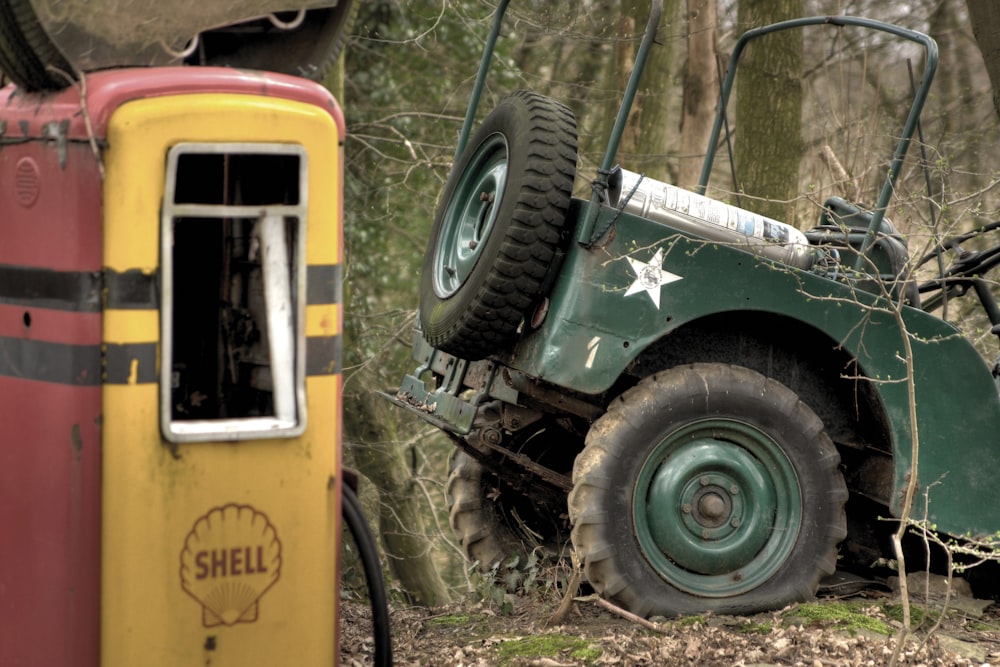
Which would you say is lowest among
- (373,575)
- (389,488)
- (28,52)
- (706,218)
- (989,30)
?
(389,488)

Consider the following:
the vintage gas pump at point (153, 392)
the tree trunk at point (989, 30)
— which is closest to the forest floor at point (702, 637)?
the vintage gas pump at point (153, 392)

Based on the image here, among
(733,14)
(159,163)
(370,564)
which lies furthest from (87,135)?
(733,14)

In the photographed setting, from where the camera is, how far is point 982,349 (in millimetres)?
10273

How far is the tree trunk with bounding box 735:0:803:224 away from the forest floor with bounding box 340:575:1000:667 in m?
3.88

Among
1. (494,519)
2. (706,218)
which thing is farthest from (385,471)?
(706,218)

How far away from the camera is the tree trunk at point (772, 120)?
919 cm

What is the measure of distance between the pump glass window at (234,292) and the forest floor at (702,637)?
1.43 metres

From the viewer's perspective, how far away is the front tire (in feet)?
17.3

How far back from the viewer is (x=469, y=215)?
6102 mm

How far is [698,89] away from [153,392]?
8.68 m

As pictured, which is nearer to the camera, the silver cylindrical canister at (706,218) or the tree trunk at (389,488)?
the silver cylindrical canister at (706,218)

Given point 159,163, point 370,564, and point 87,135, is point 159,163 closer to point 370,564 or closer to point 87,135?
point 87,135

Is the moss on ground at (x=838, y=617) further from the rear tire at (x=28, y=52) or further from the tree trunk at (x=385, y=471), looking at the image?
the tree trunk at (x=385, y=471)

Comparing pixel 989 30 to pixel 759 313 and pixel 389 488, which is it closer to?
pixel 759 313
